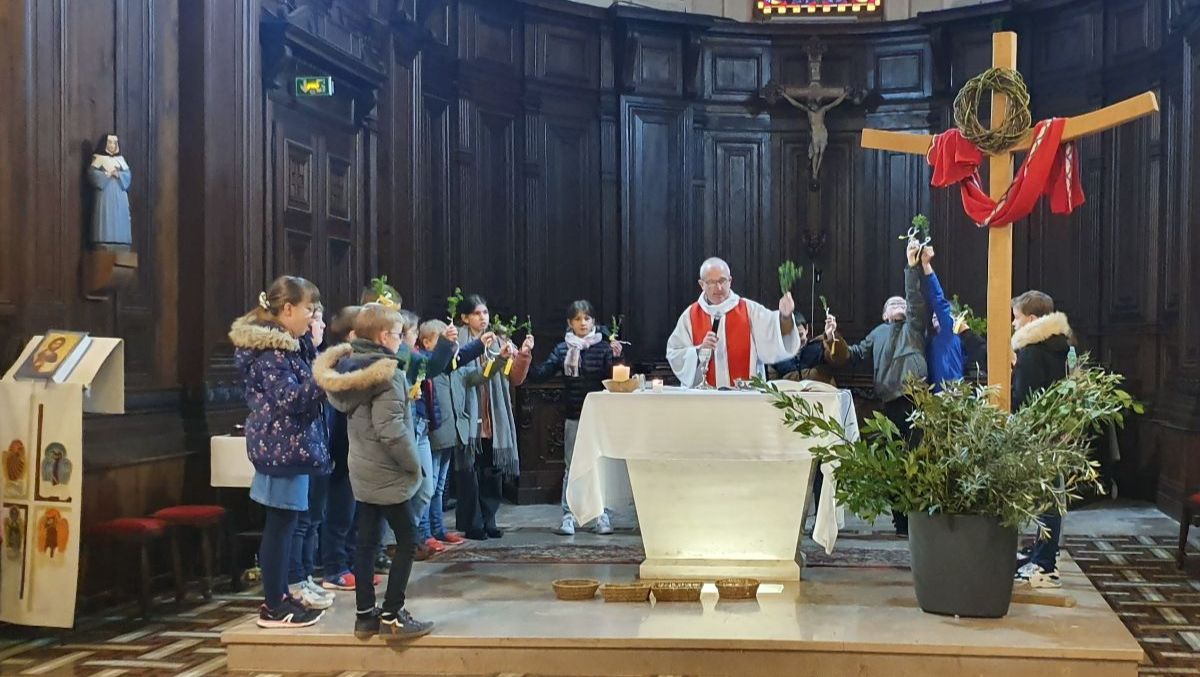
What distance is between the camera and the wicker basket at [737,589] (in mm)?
5277

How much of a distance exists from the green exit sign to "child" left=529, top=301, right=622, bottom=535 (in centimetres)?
214

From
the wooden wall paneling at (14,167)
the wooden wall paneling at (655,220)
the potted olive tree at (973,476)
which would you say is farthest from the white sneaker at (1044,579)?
the wooden wall paneling at (655,220)

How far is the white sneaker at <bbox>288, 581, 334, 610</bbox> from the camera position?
5.11m

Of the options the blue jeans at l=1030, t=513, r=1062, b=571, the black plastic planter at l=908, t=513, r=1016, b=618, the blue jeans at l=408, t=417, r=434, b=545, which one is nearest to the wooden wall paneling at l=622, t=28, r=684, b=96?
the blue jeans at l=408, t=417, r=434, b=545

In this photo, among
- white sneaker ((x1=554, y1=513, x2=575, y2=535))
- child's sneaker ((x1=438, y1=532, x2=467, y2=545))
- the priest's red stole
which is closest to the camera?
the priest's red stole

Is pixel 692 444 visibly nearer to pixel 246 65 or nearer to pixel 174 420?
pixel 174 420

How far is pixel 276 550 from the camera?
4723mm

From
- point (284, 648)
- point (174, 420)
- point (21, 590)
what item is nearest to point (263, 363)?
point (284, 648)

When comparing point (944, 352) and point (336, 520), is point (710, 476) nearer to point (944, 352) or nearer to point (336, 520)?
point (336, 520)

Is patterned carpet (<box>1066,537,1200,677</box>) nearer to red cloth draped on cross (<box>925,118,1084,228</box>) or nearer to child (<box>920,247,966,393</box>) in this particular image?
child (<box>920,247,966,393</box>)

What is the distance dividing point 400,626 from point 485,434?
296cm

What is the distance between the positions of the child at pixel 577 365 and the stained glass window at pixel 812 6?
12.9 feet

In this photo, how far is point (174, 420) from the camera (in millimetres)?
6332

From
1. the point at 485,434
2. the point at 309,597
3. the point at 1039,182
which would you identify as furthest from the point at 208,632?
the point at 1039,182
